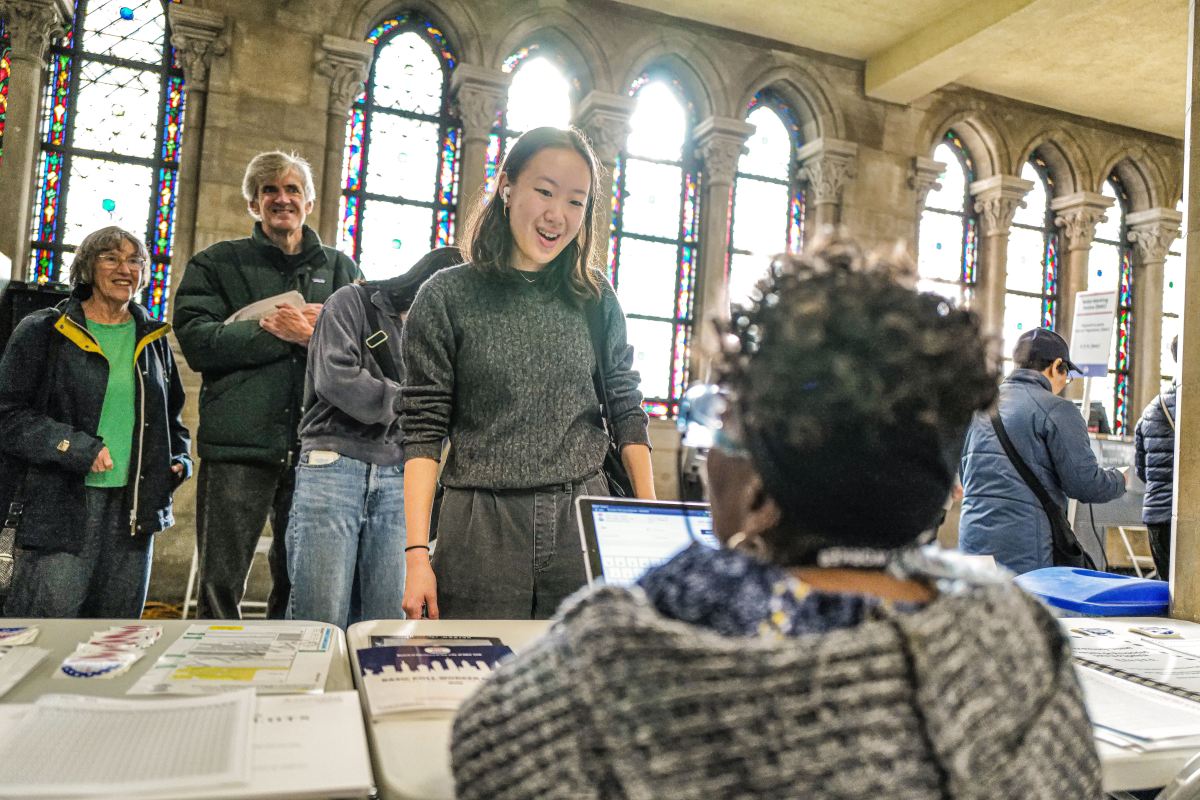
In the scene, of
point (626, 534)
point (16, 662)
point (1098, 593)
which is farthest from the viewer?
point (1098, 593)

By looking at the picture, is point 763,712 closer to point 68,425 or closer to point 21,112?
point 68,425

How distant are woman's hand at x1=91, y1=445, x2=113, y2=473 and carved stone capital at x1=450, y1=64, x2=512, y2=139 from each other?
4.77 metres

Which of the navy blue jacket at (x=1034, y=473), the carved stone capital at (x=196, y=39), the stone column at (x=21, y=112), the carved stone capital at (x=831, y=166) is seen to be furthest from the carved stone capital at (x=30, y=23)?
the navy blue jacket at (x=1034, y=473)

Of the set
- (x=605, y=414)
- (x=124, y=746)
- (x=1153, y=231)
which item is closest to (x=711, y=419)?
(x=124, y=746)

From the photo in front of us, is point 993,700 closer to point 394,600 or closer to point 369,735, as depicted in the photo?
point 369,735

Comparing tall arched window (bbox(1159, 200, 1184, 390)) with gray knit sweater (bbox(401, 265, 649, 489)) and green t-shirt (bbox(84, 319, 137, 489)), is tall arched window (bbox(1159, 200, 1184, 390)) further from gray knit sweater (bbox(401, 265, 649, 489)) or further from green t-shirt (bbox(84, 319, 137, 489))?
green t-shirt (bbox(84, 319, 137, 489))

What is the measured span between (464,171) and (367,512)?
16.2ft

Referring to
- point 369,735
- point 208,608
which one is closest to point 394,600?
point 208,608

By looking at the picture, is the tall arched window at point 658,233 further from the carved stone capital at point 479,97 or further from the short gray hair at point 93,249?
the short gray hair at point 93,249

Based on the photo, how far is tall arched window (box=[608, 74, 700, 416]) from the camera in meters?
7.74

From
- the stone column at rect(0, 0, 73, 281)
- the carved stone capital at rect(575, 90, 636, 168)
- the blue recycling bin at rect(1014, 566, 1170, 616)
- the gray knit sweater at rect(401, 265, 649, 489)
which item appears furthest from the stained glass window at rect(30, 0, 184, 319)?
the blue recycling bin at rect(1014, 566, 1170, 616)

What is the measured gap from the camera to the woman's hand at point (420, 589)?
5.75 feet

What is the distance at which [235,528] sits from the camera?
3043 mm

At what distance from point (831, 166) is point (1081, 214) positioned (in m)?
2.82
